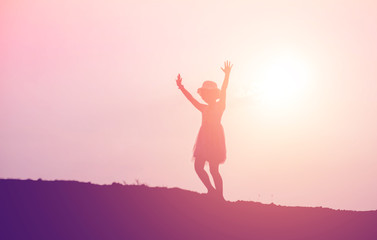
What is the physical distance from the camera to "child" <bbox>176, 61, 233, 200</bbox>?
1667 centimetres

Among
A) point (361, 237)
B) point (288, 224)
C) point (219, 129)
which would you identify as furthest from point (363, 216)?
point (219, 129)

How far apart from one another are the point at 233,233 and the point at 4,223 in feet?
15.0

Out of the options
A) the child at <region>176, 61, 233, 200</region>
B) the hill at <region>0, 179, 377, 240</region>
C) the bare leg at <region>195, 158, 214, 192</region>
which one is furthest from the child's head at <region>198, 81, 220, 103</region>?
the hill at <region>0, 179, 377, 240</region>

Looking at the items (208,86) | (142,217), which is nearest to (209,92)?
(208,86)

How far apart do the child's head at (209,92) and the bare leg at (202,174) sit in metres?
1.54

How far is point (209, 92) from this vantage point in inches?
680

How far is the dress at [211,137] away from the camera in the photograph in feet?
55.3

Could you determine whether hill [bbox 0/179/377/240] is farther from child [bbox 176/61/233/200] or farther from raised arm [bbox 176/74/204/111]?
raised arm [bbox 176/74/204/111]

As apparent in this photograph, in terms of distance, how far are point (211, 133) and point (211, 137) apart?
0.10 m

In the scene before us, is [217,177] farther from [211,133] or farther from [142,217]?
[142,217]

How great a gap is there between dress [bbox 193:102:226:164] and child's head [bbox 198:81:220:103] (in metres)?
0.22

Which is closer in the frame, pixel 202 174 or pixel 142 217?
pixel 142 217

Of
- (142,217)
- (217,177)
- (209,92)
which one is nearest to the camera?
(142,217)

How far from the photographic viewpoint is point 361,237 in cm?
1600
